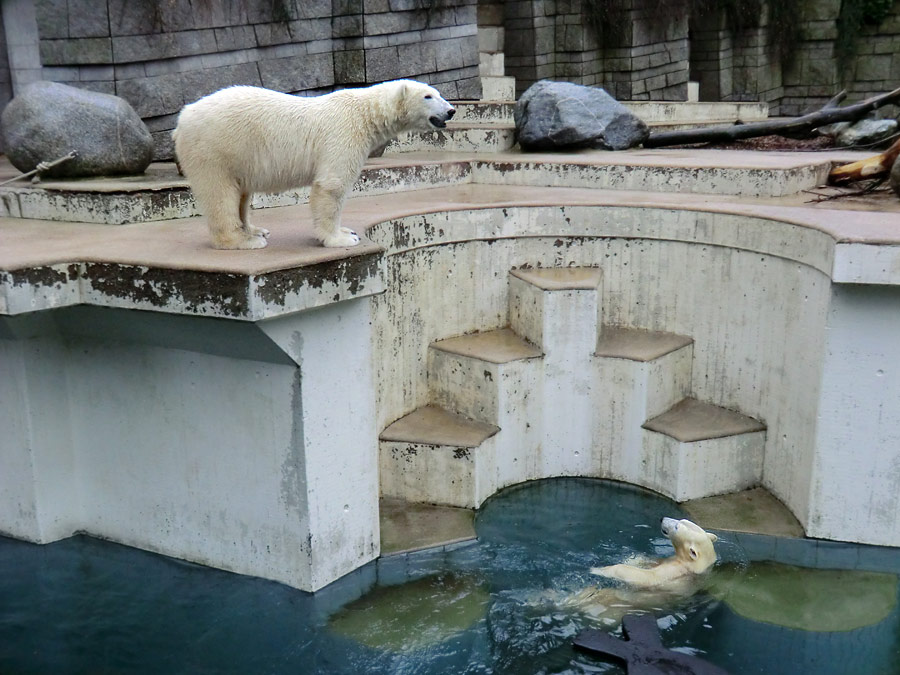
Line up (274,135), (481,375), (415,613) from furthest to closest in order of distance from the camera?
(481,375) → (415,613) → (274,135)

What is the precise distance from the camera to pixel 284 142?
15.2ft

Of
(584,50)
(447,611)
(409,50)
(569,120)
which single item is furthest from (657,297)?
(584,50)

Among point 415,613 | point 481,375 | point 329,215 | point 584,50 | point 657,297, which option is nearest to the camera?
point 329,215

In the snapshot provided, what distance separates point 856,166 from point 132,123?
540cm

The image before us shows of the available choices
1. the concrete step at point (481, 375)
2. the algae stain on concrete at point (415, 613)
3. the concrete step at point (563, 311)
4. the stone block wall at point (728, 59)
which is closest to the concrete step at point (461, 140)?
the concrete step at point (563, 311)

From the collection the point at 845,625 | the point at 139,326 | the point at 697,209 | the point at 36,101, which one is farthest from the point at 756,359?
the point at 36,101

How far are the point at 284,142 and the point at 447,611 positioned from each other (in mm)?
2464

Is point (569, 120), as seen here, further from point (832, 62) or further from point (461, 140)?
point (832, 62)

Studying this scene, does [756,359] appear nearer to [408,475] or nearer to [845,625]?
[845,625]

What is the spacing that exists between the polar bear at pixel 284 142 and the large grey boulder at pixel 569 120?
4301 millimetres

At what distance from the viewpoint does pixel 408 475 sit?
6055 mm

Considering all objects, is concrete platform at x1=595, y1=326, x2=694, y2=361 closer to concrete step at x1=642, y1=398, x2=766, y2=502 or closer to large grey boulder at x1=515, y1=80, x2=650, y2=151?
concrete step at x1=642, y1=398, x2=766, y2=502

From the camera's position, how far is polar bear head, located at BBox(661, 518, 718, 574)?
5168mm

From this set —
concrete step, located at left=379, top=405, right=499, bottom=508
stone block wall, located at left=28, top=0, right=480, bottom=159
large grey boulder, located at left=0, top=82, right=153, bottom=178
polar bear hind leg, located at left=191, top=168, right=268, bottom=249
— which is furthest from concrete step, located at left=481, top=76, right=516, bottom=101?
polar bear hind leg, located at left=191, top=168, right=268, bottom=249
